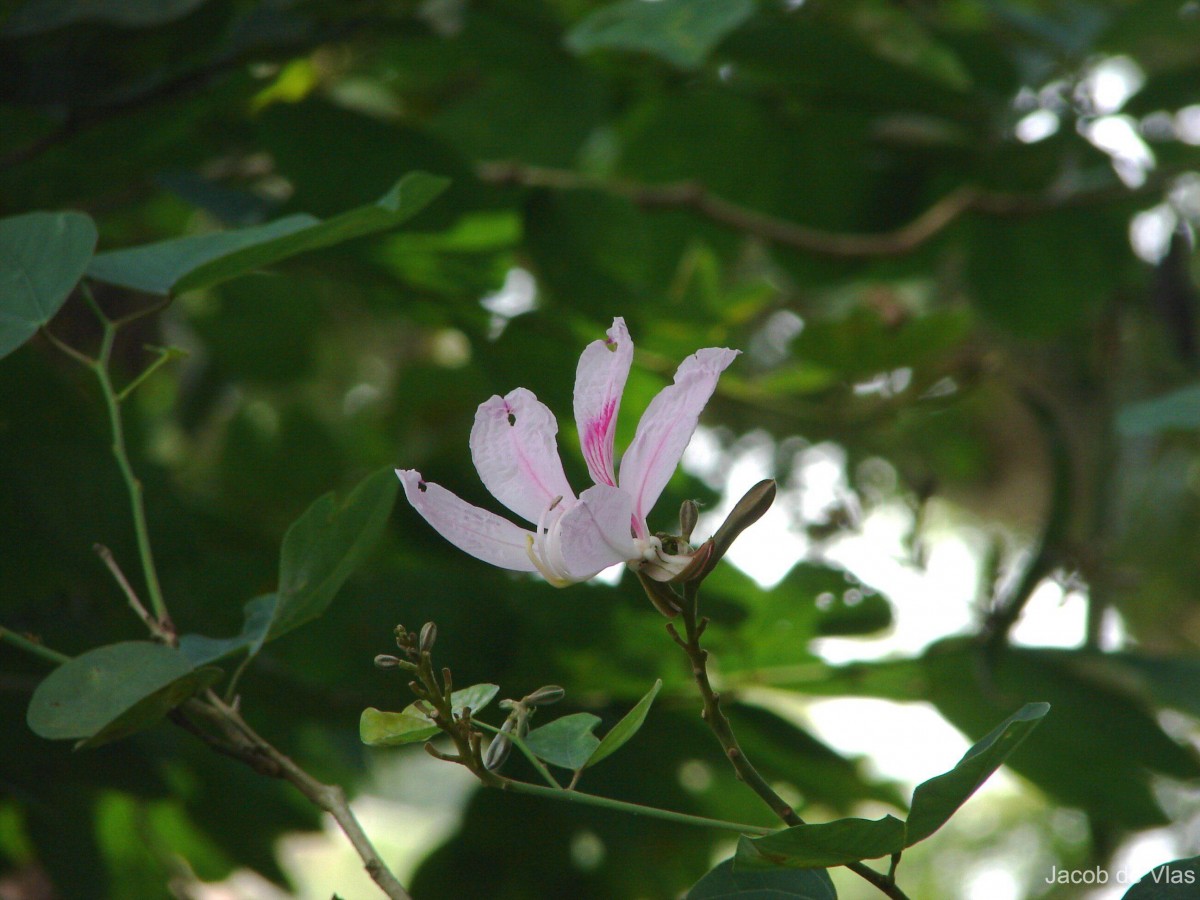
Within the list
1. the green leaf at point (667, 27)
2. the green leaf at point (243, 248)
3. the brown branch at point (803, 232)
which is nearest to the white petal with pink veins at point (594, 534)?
the green leaf at point (243, 248)

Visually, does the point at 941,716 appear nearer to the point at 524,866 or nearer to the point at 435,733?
the point at 524,866

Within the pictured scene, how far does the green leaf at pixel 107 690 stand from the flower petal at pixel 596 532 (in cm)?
17

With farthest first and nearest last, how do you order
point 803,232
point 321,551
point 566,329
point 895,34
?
point 895,34
point 803,232
point 566,329
point 321,551

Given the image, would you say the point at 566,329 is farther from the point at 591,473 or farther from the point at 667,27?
the point at 591,473

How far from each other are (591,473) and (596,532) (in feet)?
0.17

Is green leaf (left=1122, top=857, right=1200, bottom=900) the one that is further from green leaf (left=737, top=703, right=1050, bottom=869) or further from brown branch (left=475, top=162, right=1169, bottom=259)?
brown branch (left=475, top=162, right=1169, bottom=259)

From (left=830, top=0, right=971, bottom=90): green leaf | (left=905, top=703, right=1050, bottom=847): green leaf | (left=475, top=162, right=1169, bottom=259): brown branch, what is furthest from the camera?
(left=830, top=0, right=971, bottom=90): green leaf

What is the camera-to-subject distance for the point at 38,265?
0.53m

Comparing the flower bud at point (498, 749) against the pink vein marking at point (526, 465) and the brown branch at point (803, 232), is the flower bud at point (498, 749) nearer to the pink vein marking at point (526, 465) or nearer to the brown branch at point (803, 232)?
the pink vein marking at point (526, 465)

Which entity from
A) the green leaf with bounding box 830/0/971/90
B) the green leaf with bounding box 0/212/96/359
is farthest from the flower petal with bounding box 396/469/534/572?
the green leaf with bounding box 830/0/971/90

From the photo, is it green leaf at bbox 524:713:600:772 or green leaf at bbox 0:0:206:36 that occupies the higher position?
green leaf at bbox 0:0:206:36

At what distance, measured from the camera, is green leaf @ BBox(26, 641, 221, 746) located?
43 centimetres

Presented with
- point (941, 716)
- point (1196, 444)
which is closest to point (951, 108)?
point (941, 716)

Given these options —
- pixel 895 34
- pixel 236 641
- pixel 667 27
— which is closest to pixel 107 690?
pixel 236 641
